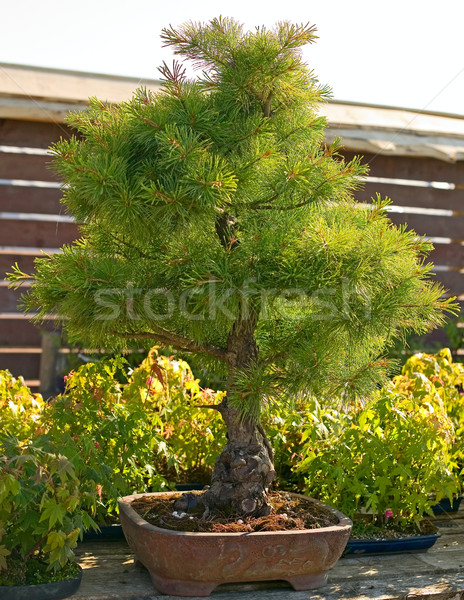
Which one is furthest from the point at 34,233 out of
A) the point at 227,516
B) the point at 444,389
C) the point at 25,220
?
the point at 227,516

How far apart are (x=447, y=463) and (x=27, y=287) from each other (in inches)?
116

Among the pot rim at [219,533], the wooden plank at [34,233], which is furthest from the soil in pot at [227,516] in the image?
Result: the wooden plank at [34,233]

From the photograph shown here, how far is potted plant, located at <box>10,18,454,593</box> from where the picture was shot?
1970 millimetres

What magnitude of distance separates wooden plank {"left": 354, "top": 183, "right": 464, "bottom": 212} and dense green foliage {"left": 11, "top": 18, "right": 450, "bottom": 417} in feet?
9.93

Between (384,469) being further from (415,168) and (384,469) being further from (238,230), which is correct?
(415,168)

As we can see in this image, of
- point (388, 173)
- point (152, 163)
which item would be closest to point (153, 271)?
point (152, 163)

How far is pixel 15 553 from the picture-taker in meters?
2.00

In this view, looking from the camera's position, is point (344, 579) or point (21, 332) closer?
point (344, 579)

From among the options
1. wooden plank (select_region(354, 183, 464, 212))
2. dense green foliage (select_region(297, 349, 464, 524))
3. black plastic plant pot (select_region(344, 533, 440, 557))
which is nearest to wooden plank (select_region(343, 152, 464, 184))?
wooden plank (select_region(354, 183, 464, 212))

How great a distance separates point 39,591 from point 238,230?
3.74 ft

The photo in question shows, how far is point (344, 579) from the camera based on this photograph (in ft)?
7.20

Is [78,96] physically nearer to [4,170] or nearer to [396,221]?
[4,170]

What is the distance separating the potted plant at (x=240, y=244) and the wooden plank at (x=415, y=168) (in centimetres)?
301

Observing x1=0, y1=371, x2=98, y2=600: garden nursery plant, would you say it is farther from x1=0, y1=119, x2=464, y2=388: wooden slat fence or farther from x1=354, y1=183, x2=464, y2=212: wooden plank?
x1=354, y1=183, x2=464, y2=212: wooden plank
